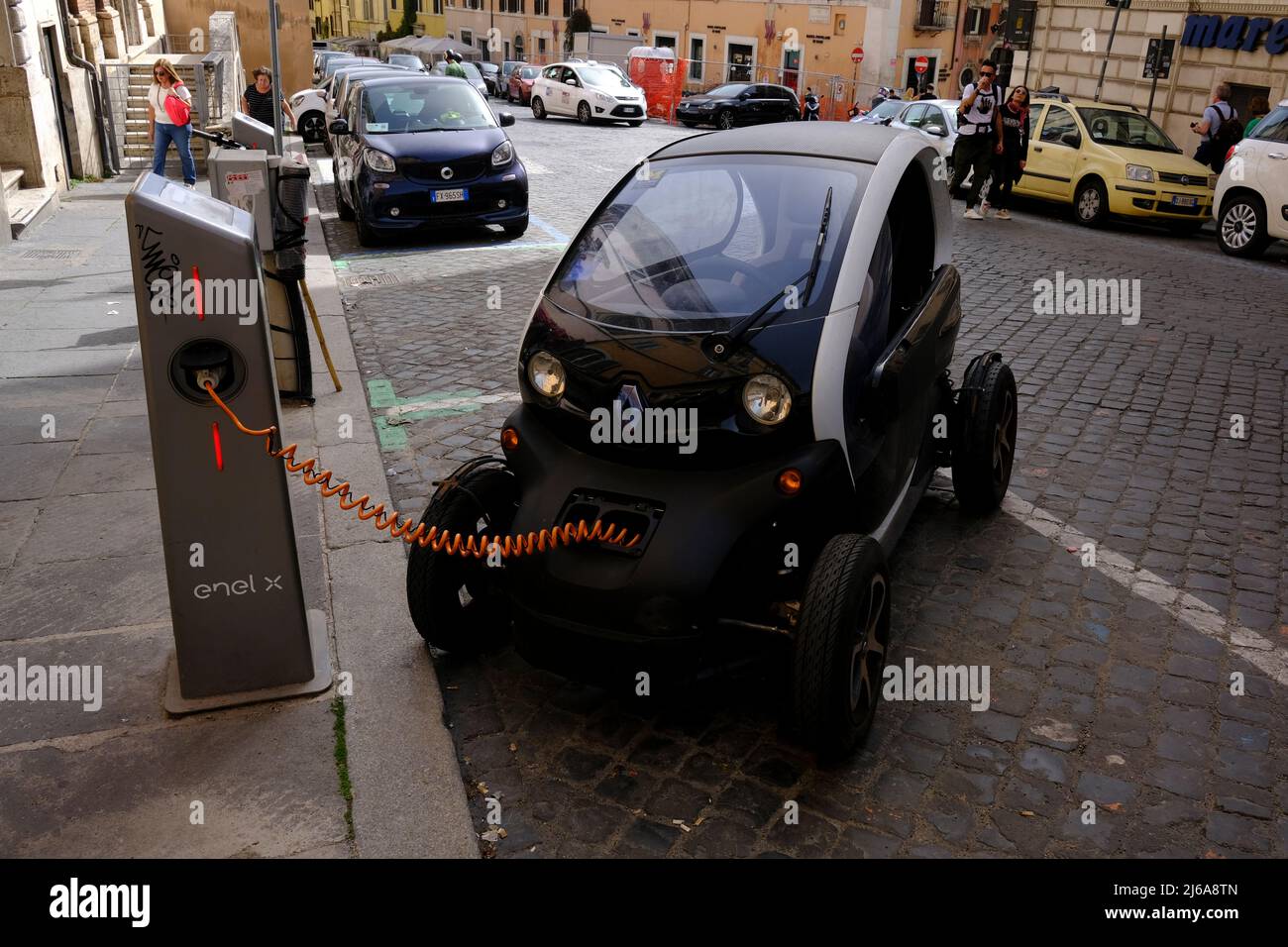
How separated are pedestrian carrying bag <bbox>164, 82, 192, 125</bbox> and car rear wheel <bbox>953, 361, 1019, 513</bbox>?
42.2ft

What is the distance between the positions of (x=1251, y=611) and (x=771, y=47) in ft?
145

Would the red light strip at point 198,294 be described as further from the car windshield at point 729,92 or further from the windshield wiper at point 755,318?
the car windshield at point 729,92

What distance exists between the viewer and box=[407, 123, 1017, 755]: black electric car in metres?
3.50

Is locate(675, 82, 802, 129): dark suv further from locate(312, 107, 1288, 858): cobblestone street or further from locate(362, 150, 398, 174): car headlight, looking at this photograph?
locate(312, 107, 1288, 858): cobblestone street

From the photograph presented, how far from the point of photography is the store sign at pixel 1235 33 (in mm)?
21844

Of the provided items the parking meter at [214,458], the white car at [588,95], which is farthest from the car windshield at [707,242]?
the white car at [588,95]

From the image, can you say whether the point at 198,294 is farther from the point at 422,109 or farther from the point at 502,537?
the point at 422,109

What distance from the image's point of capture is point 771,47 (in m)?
45.1

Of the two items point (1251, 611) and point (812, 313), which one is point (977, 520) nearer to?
point (1251, 611)

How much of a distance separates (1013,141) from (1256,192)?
9.90ft

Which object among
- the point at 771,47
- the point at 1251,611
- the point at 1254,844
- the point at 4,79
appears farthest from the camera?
the point at 771,47

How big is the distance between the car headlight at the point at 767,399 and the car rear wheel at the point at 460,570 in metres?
1.02

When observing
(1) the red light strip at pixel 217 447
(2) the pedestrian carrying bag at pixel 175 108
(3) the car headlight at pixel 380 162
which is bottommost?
(3) the car headlight at pixel 380 162
